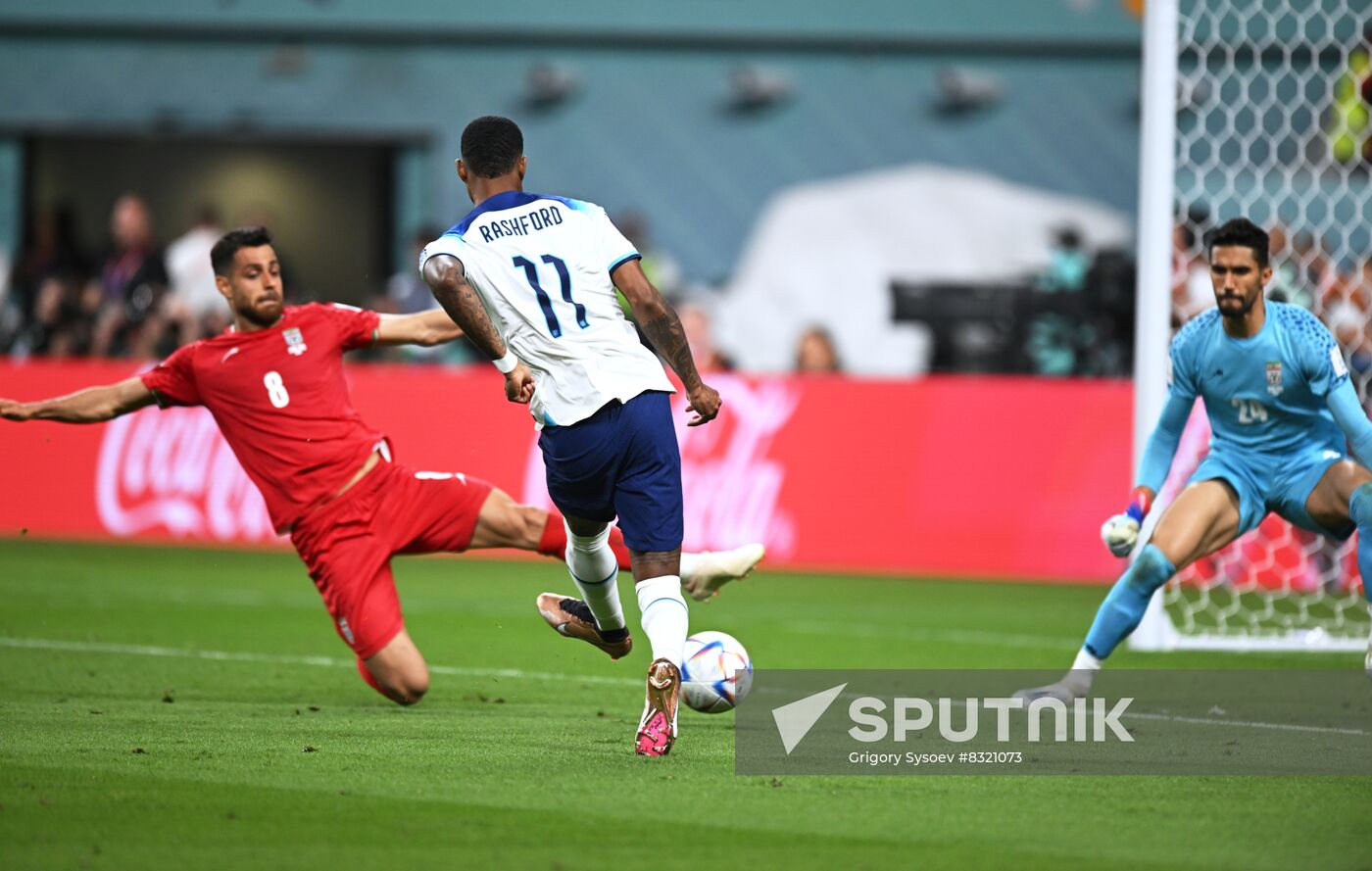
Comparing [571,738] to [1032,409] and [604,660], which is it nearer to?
[604,660]

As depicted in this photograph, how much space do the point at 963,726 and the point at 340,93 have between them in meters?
16.3

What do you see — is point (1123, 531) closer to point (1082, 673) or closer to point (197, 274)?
point (1082, 673)

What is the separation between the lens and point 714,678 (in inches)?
247

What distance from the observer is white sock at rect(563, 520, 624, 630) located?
22.8 feet

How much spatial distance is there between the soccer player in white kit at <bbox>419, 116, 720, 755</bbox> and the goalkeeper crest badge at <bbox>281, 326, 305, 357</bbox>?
5.48ft

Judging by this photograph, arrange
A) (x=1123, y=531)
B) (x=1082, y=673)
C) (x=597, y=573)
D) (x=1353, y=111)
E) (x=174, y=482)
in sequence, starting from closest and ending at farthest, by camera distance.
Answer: (x=597, y=573) < (x=1123, y=531) < (x=1082, y=673) < (x=174, y=482) < (x=1353, y=111)

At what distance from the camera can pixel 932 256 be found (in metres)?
21.6

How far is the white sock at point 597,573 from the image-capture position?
695 cm

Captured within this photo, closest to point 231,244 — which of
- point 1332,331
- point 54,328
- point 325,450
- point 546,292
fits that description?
point 325,450

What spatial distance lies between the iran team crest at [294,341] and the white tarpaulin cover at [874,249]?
43.3 ft

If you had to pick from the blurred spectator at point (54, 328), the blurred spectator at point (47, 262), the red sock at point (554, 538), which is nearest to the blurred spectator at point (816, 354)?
the blurred spectator at point (54, 328)

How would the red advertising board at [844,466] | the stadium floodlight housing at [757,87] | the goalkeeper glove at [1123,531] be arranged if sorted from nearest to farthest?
the goalkeeper glove at [1123,531], the red advertising board at [844,466], the stadium floodlight housing at [757,87]

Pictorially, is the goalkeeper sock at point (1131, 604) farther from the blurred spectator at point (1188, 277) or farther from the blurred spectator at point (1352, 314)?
the blurred spectator at point (1352, 314)

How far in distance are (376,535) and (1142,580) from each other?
3148mm
